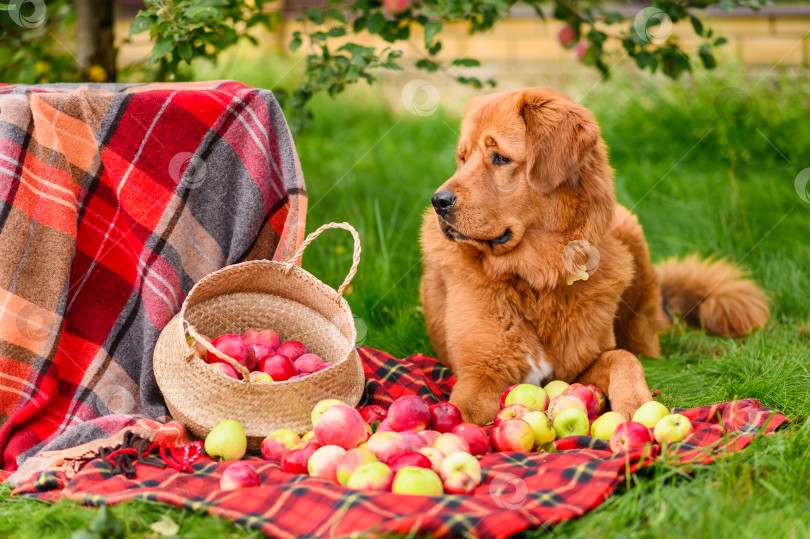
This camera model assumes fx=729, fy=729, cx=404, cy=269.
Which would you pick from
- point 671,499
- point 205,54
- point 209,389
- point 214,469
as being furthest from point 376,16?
point 671,499

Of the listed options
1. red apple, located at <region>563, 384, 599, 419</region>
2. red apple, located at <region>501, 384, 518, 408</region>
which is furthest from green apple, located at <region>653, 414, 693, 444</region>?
red apple, located at <region>501, 384, 518, 408</region>

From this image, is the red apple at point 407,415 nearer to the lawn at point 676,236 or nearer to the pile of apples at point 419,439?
the pile of apples at point 419,439

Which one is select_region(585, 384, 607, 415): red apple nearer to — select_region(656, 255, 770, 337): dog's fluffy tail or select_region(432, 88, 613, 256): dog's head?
select_region(432, 88, 613, 256): dog's head

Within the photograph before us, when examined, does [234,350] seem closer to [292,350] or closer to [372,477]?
[292,350]

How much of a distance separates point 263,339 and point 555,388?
113 cm

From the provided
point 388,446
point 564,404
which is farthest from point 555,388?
point 388,446

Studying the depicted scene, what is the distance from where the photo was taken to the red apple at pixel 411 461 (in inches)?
79.7

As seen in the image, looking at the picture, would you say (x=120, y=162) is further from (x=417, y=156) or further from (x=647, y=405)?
(x=417, y=156)

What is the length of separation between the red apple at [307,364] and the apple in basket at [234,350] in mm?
169

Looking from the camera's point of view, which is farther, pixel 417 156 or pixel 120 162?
pixel 417 156

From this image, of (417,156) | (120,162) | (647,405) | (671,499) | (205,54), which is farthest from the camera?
(417,156)

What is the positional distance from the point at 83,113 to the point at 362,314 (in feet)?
5.29

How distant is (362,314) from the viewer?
11.9 feet

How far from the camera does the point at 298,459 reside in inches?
84.8
